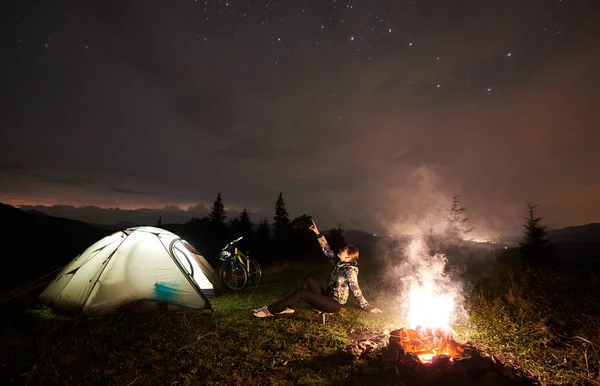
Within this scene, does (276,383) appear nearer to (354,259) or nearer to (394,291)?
(354,259)

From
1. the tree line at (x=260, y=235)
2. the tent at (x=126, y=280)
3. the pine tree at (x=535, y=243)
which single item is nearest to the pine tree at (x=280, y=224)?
the tree line at (x=260, y=235)

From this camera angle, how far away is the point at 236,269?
10773mm

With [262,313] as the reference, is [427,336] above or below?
above

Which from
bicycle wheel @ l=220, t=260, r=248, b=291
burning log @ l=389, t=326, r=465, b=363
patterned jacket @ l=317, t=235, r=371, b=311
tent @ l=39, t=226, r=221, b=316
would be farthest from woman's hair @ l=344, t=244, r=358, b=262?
bicycle wheel @ l=220, t=260, r=248, b=291

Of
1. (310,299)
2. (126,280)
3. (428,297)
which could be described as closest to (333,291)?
(310,299)

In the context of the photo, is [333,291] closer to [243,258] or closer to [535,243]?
[243,258]

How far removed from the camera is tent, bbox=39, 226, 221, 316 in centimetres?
→ 632

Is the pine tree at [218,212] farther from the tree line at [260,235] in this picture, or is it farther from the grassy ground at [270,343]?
the grassy ground at [270,343]

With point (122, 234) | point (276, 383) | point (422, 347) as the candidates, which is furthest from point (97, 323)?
point (422, 347)

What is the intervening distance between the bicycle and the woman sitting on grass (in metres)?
4.76

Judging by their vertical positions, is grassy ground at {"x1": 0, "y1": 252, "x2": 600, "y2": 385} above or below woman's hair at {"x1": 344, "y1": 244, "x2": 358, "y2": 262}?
below

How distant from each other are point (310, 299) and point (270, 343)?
1.21m

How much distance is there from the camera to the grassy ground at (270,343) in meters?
3.87

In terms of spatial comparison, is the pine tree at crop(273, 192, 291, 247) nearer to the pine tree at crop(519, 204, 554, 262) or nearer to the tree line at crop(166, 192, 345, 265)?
the tree line at crop(166, 192, 345, 265)
